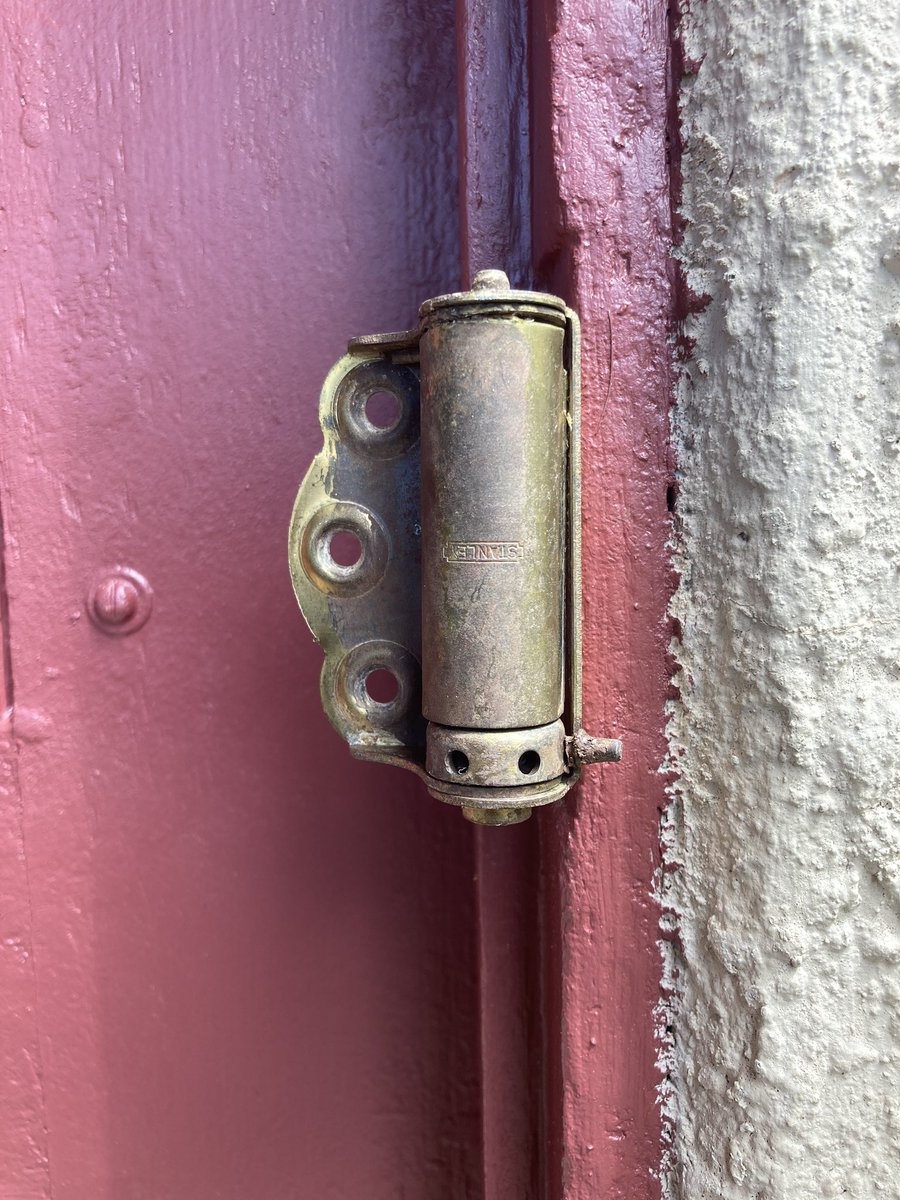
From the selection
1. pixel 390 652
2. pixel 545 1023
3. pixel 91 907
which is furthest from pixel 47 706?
pixel 545 1023

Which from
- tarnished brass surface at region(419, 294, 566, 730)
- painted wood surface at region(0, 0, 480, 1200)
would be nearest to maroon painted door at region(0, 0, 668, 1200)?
painted wood surface at region(0, 0, 480, 1200)

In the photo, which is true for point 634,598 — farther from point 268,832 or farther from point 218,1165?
point 218,1165

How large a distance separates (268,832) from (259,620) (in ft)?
0.51

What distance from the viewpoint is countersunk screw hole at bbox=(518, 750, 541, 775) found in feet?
1.37

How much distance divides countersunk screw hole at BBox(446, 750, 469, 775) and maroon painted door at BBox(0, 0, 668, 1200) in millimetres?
109

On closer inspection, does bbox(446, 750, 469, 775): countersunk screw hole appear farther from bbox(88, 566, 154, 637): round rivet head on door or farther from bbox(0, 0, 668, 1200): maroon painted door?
bbox(88, 566, 154, 637): round rivet head on door

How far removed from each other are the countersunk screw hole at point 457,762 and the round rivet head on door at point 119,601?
0.91ft

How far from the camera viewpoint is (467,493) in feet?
1.33

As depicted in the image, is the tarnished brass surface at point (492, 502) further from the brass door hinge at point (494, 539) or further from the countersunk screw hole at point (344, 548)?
the countersunk screw hole at point (344, 548)

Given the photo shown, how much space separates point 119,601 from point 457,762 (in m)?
0.29

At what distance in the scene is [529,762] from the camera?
420 millimetres

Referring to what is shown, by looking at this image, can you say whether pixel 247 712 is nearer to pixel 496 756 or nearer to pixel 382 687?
pixel 382 687

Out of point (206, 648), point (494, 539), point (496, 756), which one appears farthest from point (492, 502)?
point (206, 648)

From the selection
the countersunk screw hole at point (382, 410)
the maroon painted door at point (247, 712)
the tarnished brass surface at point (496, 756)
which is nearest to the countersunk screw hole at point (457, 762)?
the tarnished brass surface at point (496, 756)
